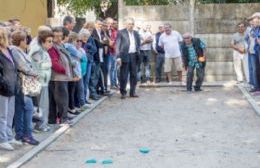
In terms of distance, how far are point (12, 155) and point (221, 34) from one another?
1279cm

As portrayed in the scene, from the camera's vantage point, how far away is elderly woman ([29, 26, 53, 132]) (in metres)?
10.4

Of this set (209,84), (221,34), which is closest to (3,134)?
(209,84)

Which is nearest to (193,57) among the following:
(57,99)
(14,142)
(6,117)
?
(57,99)

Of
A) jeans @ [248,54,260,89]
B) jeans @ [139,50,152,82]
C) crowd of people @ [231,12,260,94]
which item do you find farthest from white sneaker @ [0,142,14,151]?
jeans @ [139,50,152,82]

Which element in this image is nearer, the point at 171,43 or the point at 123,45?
the point at 123,45

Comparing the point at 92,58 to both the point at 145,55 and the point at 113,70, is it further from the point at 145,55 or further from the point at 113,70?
the point at 145,55

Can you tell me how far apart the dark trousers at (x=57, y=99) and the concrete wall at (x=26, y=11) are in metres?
4.91

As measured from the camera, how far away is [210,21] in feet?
68.0

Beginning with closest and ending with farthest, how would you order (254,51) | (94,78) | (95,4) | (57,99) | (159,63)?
1. (57,99)
2. (94,78)
3. (254,51)
4. (159,63)
5. (95,4)

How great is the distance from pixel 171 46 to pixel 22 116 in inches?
407

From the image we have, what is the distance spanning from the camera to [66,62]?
37.1 ft

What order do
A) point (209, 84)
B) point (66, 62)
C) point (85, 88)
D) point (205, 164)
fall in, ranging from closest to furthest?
point (205, 164) < point (66, 62) < point (85, 88) < point (209, 84)

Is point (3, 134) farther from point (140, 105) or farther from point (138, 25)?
point (138, 25)

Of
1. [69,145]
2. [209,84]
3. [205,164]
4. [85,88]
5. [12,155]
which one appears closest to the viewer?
[205,164]
